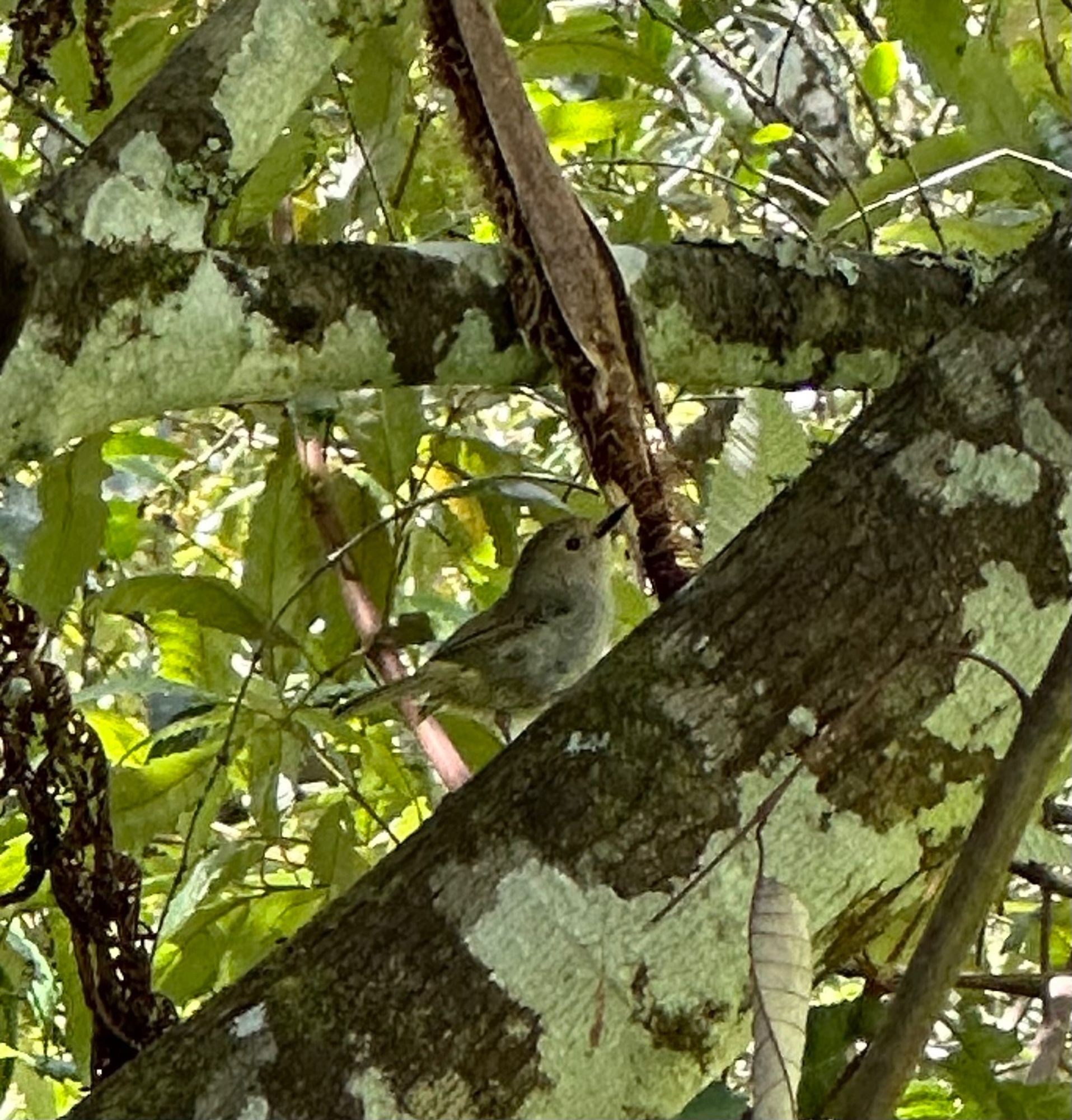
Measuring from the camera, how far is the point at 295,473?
1.54 metres

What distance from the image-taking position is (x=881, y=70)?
5.98 feet

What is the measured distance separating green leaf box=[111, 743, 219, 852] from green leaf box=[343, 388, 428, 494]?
0.27 metres

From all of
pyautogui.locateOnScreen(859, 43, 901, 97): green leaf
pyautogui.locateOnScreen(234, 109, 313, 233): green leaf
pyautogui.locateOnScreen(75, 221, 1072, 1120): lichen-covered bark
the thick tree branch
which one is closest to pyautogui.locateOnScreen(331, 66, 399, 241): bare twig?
pyautogui.locateOnScreen(234, 109, 313, 233): green leaf

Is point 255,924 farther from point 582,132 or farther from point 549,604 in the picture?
point 582,132

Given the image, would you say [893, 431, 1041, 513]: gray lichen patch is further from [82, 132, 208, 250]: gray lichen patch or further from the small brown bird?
the small brown bird

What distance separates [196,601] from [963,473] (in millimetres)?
777

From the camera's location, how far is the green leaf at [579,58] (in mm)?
1515

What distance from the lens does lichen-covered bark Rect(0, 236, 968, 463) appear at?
1004 millimetres

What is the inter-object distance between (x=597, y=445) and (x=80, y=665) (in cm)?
124

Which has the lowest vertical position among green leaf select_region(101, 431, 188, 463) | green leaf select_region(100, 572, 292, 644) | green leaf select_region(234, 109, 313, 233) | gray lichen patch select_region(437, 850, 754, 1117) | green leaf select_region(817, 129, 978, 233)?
gray lichen patch select_region(437, 850, 754, 1117)

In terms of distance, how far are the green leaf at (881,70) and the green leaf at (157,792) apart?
3.13ft

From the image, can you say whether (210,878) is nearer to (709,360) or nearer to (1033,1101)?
(709,360)

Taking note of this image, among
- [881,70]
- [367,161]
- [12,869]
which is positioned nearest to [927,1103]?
[12,869]

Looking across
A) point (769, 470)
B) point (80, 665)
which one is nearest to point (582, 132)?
point (769, 470)
